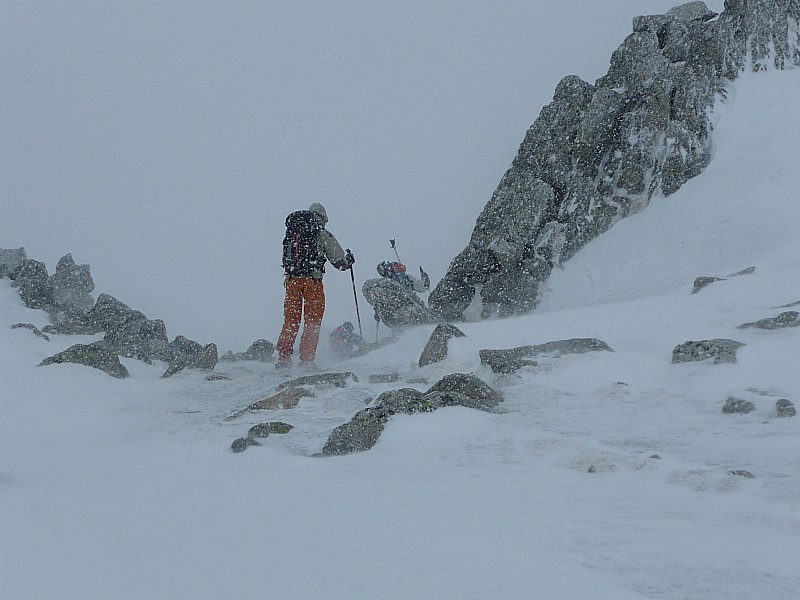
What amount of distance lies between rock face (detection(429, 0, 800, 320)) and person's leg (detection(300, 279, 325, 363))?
6.37 m

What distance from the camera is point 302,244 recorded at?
14.0 metres

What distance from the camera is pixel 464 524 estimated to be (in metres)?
4.13

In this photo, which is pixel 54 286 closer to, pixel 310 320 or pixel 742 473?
pixel 310 320

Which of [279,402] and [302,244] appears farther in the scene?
[302,244]

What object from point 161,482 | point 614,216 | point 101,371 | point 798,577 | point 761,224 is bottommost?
point 798,577

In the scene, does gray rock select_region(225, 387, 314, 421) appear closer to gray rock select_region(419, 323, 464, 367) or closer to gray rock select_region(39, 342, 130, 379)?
gray rock select_region(419, 323, 464, 367)

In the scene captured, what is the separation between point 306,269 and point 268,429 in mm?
7573

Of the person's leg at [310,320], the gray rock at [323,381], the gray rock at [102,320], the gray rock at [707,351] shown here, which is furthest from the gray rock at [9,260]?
the gray rock at [707,351]

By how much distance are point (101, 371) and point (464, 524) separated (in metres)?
8.93

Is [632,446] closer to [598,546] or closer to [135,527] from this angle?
[598,546]

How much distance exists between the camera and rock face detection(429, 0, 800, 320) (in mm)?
18797

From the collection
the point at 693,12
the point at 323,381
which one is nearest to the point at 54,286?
the point at 323,381

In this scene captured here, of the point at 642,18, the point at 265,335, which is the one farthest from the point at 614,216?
the point at 265,335

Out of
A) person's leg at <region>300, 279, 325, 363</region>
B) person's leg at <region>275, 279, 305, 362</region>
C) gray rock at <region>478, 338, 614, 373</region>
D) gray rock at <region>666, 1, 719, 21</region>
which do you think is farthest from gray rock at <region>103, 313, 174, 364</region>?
gray rock at <region>666, 1, 719, 21</region>
